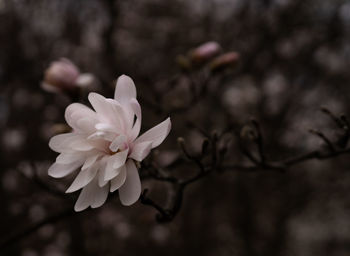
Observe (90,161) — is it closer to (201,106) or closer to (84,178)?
(84,178)

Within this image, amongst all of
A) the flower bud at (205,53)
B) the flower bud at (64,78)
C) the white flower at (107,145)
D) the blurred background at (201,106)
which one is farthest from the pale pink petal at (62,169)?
the blurred background at (201,106)

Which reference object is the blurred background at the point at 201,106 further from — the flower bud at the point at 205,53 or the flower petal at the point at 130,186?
the flower petal at the point at 130,186

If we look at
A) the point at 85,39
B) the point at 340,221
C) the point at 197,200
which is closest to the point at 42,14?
the point at 85,39

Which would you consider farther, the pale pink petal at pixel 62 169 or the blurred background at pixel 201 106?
the blurred background at pixel 201 106

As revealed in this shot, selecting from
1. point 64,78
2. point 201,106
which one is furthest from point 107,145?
point 201,106

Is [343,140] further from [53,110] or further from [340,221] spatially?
→ [340,221]

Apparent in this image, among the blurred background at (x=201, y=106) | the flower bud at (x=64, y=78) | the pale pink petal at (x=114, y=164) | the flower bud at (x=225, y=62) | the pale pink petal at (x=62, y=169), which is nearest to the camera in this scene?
the pale pink petal at (x=114, y=164)

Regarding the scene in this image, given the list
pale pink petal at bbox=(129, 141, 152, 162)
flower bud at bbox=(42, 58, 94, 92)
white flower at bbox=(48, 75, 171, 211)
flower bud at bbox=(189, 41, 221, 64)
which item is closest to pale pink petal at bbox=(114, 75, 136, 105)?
white flower at bbox=(48, 75, 171, 211)

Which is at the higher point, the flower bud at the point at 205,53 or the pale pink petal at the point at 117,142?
the pale pink petal at the point at 117,142
